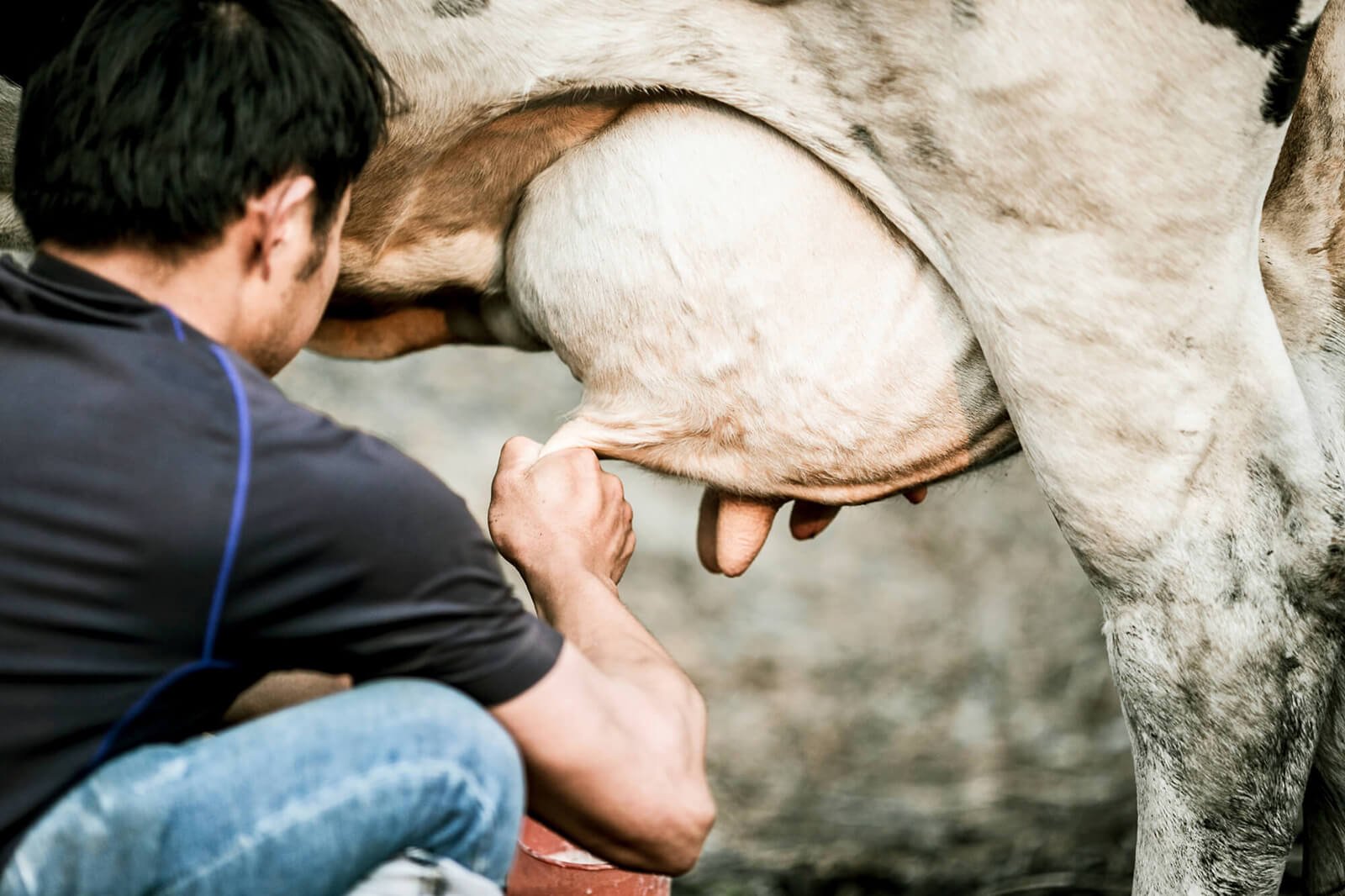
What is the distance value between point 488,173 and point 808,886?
1300 mm

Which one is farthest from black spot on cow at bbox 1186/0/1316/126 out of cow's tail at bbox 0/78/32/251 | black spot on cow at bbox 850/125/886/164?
cow's tail at bbox 0/78/32/251

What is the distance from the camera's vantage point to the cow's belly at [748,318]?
1453 millimetres

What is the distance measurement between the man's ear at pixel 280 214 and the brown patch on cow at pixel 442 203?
1.42 feet

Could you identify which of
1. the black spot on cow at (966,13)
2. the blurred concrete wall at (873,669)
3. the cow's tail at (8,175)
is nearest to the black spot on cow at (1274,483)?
the black spot on cow at (966,13)

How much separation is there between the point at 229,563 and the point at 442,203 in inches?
31.6

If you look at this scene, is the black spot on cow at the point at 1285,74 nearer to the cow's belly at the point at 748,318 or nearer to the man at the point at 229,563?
the cow's belly at the point at 748,318

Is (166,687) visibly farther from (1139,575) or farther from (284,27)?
(1139,575)

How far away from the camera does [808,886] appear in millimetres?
2271

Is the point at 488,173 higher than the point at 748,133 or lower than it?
lower

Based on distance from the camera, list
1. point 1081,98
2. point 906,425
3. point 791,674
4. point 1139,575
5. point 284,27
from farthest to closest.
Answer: point 791,674 → point 906,425 → point 1139,575 → point 1081,98 → point 284,27

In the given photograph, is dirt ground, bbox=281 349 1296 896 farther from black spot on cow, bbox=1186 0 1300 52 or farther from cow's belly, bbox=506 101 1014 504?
black spot on cow, bbox=1186 0 1300 52

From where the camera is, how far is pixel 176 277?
986 mm

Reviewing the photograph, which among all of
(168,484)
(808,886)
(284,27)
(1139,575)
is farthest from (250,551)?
(808,886)

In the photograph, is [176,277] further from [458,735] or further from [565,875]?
[565,875]
